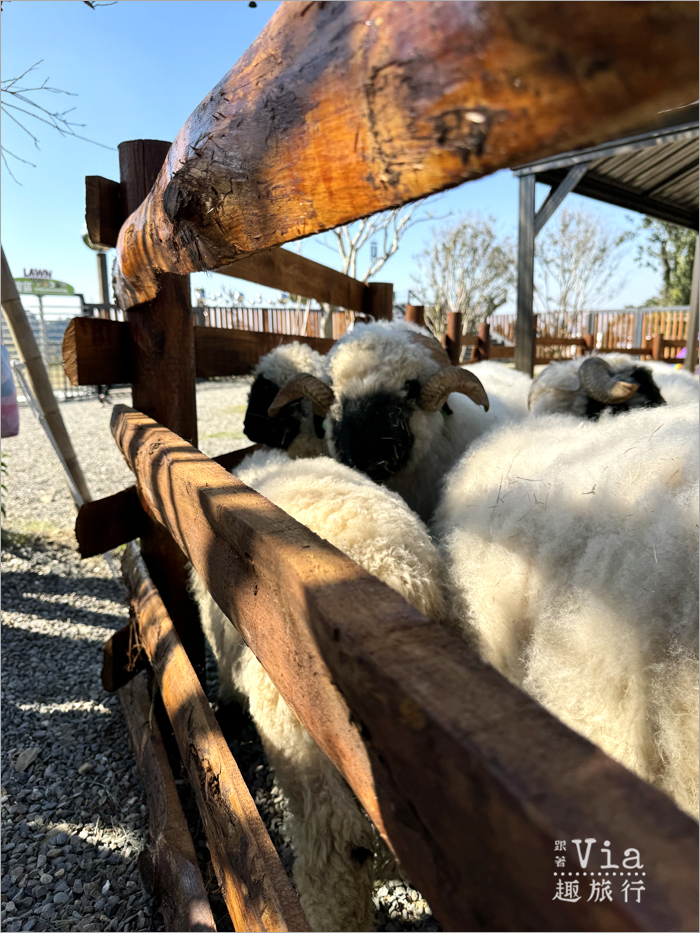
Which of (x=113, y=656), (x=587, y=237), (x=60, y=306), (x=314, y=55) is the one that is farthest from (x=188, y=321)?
(x=587, y=237)

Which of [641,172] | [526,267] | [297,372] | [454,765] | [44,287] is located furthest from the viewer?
[44,287]

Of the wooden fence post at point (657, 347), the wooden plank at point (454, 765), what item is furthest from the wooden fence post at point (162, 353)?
the wooden fence post at point (657, 347)

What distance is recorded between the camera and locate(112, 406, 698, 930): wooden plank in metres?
0.36

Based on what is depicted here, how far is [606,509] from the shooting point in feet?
4.84

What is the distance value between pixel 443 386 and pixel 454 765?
9.20 feet

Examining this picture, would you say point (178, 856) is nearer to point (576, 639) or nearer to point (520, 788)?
point (576, 639)

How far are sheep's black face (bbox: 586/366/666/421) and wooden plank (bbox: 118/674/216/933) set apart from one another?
2.82 m

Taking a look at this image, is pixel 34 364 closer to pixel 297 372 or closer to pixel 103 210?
pixel 103 210

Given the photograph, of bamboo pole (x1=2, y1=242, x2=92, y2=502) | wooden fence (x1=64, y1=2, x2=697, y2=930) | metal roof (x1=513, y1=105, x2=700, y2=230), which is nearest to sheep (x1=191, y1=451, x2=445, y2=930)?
wooden fence (x1=64, y1=2, x2=697, y2=930)

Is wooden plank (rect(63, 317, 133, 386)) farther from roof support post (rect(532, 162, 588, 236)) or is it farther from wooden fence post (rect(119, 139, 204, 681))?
roof support post (rect(532, 162, 588, 236))

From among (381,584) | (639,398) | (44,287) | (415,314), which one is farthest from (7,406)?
(44,287)

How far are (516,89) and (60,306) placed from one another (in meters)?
19.3

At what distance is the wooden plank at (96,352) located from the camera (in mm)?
2385

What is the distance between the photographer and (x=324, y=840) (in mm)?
1624
